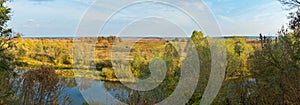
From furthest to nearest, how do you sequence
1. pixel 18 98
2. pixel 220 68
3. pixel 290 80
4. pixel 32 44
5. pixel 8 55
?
pixel 32 44
pixel 8 55
pixel 220 68
pixel 18 98
pixel 290 80

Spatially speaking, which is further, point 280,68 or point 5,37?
point 5,37

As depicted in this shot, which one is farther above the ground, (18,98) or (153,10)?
(153,10)

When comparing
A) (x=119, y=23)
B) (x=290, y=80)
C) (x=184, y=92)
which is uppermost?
(x=119, y=23)

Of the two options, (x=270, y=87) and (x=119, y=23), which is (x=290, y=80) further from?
(x=119, y=23)

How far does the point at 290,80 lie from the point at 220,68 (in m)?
2.07

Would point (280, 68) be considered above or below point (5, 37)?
below

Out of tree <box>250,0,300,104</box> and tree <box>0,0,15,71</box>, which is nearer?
tree <box>250,0,300,104</box>

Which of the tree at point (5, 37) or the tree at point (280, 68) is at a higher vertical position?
the tree at point (5, 37)

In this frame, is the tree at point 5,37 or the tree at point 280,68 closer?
the tree at point 280,68

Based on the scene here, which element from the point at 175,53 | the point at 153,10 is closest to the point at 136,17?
the point at 153,10

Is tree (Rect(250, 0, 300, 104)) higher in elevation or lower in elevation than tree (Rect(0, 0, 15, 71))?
lower

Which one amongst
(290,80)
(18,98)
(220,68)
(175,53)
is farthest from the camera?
(175,53)

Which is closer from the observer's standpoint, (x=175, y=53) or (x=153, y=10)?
(x=153, y=10)

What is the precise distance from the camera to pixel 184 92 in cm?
756
